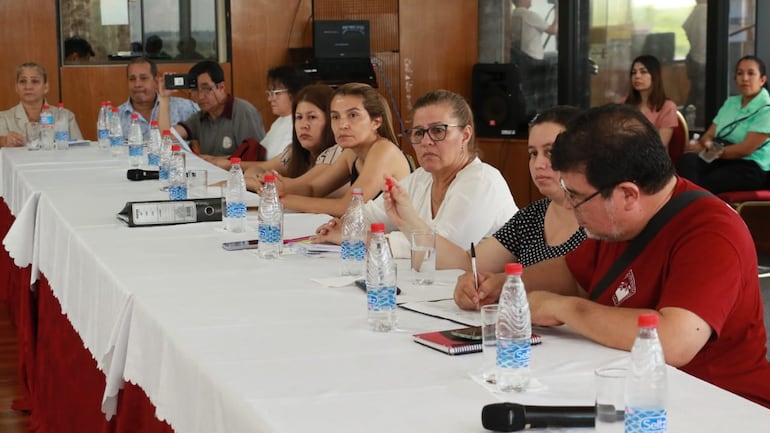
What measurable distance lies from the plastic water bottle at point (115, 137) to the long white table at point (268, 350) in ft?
8.91

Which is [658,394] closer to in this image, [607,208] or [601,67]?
[607,208]

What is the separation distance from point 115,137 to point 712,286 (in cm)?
499

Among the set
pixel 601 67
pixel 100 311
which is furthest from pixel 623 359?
pixel 601 67

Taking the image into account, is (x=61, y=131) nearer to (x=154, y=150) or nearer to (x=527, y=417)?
(x=154, y=150)

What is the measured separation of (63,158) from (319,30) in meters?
3.42

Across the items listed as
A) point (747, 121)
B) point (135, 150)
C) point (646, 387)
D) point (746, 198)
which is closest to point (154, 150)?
point (135, 150)

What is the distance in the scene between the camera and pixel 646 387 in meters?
1.48

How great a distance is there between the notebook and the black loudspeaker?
23.2 ft

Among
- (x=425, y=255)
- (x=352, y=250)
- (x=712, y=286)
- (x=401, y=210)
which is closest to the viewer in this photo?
(x=712, y=286)

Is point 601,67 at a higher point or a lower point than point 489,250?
higher

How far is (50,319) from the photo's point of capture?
3.85 m

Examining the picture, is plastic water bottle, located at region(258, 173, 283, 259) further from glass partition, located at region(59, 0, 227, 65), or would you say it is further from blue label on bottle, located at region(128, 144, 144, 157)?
glass partition, located at region(59, 0, 227, 65)

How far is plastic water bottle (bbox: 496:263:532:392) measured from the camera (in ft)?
6.01

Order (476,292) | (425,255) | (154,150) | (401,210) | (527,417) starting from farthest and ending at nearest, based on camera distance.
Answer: (154,150) < (401,210) < (425,255) < (476,292) < (527,417)
